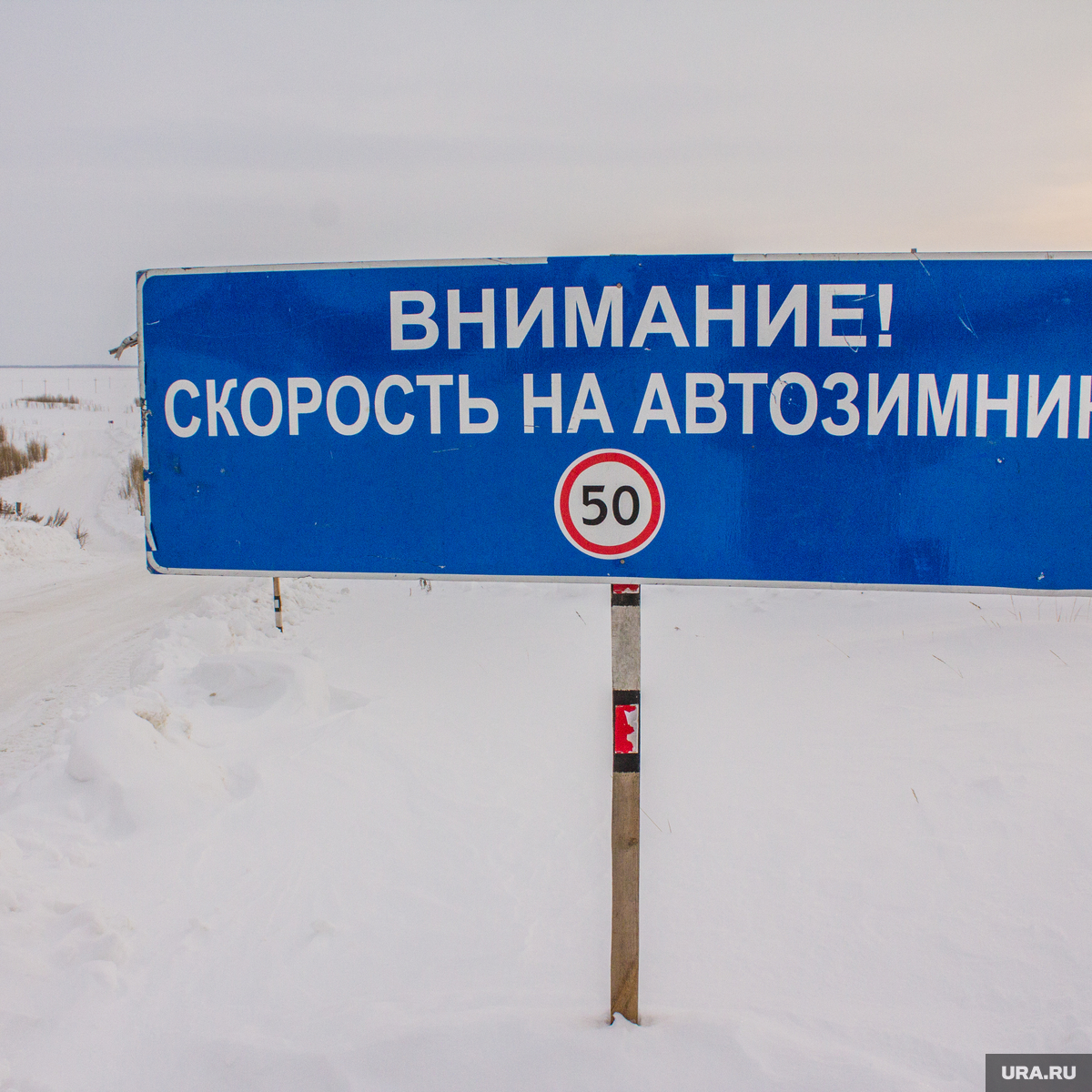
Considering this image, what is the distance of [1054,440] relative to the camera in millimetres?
1917

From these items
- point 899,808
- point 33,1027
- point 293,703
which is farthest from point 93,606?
point 899,808

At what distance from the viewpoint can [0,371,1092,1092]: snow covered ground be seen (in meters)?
2.27

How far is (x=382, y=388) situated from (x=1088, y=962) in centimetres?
303

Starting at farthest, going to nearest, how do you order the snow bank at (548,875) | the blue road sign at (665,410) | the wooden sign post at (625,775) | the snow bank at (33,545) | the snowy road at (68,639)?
the snow bank at (33,545) → the snowy road at (68,639) → the snow bank at (548,875) → the wooden sign post at (625,775) → the blue road sign at (665,410)

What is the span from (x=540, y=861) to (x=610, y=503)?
218 centimetres

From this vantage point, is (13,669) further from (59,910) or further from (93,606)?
(59,910)

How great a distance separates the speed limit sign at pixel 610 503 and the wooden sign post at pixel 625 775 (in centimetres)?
13

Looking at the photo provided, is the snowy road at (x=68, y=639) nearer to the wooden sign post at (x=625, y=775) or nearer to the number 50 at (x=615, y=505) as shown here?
the wooden sign post at (x=625, y=775)

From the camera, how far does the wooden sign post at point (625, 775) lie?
6.59ft

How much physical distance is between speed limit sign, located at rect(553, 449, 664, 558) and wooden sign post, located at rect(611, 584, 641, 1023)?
0.13 meters

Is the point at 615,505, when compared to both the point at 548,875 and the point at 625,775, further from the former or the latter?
the point at 548,875

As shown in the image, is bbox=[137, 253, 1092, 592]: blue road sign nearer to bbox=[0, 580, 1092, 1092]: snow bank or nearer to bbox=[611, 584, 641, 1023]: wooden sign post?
bbox=[611, 584, 641, 1023]: wooden sign post

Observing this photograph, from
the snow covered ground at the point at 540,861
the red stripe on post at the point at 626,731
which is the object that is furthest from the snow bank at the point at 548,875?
the red stripe on post at the point at 626,731

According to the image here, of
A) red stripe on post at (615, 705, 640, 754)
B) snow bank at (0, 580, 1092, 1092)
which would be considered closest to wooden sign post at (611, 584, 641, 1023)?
red stripe on post at (615, 705, 640, 754)
